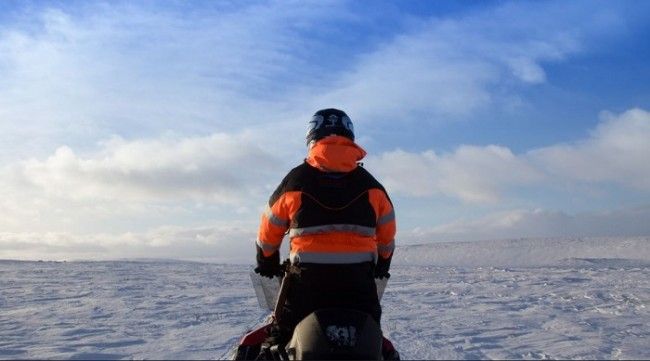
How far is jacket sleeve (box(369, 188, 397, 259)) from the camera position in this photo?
390 centimetres

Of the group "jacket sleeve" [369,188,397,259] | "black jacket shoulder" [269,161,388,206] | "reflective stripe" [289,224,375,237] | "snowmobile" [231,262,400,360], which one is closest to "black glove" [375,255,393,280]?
"jacket sleeve" [369,188,397,259]

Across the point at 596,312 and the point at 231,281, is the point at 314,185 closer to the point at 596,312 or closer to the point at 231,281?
the point at 596,312

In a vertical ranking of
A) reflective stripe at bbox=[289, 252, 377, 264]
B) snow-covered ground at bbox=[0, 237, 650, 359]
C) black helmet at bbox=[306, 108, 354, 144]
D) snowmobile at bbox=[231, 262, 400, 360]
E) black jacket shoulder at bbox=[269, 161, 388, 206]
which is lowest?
snow-covered ground at bbox=[0, 237, 650, 359]

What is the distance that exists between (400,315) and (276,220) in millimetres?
5419

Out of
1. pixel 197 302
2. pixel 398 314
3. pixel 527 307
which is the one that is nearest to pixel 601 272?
pixel 527 307

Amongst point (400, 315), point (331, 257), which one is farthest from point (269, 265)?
point (400, 315)

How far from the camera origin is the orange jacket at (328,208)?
142 inches

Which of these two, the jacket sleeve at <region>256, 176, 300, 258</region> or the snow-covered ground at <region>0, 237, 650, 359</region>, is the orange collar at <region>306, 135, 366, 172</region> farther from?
the snow-covered ground at <region>0, 237, 650, 359</region>

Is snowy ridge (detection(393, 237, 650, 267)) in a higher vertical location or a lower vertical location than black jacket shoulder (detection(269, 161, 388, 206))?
lower

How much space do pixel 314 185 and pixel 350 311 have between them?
3.01 feet

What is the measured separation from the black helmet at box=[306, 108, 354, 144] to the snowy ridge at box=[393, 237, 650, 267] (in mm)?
21593

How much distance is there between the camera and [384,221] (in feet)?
13.4

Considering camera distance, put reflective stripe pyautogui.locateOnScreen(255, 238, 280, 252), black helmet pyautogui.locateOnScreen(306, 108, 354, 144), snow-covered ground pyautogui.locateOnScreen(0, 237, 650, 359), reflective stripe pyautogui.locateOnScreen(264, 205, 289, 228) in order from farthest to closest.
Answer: snow-covered ground pyautogui.locateOnScreen(0, 237, 650, 359)
black helmet pyautogui.locateOnScreen(306, 108, 354, 144)
reflective stripe pyautogui.locateOnScreen(255, 238, 280, 252)
reflective stripe pyautogui.locateOnScreen(264, 205, 289, 228)

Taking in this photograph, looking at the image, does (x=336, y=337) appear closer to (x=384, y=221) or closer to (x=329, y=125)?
(x=384, y=221)
